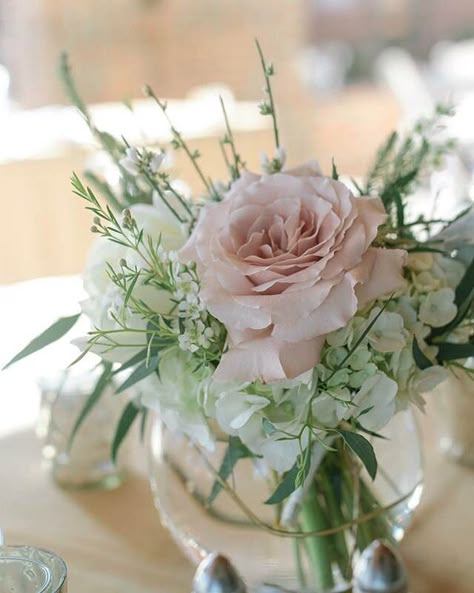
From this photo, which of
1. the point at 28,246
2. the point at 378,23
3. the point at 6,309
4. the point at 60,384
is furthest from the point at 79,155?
the point at 378,23

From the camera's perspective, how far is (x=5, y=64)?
457 centimetres

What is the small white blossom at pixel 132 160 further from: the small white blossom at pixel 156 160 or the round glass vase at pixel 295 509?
the round glass vase at pixel 295 509

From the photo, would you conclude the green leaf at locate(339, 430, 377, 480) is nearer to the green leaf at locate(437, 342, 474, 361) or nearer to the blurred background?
the green leaf at locate(437, 342, 474, 361)

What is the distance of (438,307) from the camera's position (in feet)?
2.04

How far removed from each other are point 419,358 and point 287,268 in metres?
0.12

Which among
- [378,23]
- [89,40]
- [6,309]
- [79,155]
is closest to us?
[6,309]

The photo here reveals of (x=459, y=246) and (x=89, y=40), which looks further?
(x=89, y=40)

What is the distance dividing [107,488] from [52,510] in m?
0.06

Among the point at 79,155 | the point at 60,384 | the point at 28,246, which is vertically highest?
the point at 60,384

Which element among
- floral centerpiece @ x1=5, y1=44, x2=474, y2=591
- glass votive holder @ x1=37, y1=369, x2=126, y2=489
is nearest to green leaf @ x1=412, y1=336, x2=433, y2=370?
floral centerpiece @ x1=5, y1=44, x2=474, y2=591

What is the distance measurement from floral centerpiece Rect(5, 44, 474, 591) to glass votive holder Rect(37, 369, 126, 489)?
0.23m

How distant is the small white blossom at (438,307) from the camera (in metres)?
0.62

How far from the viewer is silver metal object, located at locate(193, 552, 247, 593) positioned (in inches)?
23.4

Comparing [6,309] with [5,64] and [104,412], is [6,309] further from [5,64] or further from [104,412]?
[5,64]
